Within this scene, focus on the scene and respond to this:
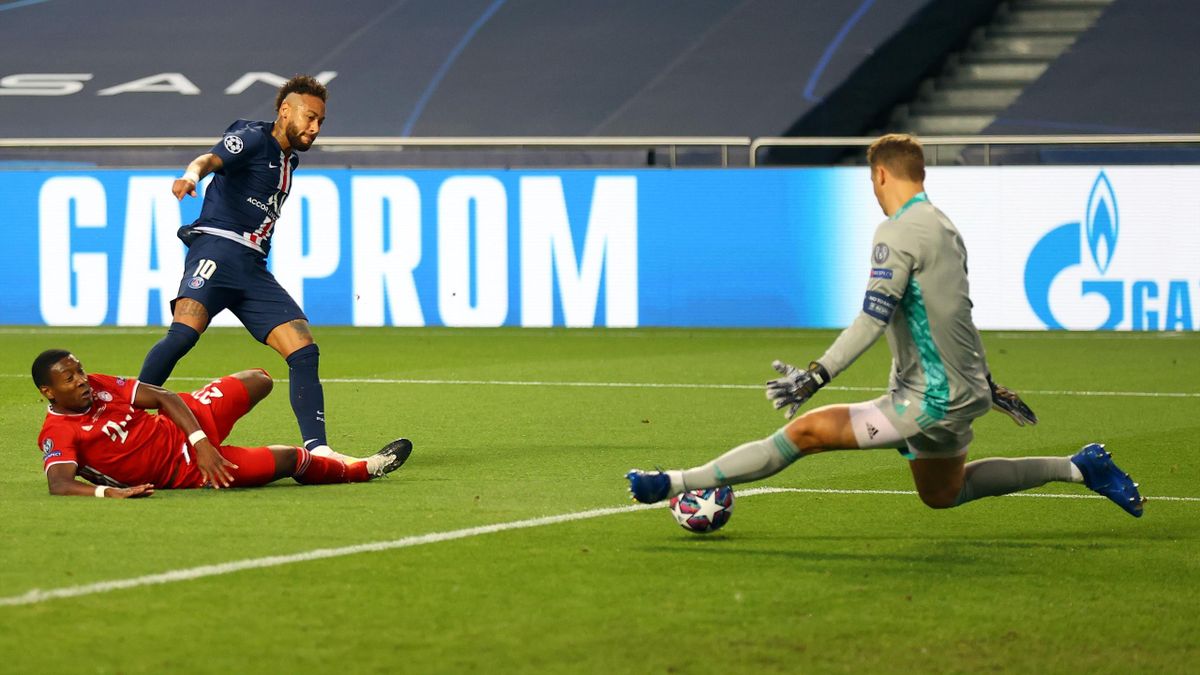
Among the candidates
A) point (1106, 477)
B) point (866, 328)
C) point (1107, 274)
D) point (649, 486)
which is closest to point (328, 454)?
point (649, 486)

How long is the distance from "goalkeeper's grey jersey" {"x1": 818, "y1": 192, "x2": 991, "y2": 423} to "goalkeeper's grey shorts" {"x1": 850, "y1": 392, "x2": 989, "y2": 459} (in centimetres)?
3

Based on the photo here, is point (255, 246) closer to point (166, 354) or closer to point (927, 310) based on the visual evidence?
point (166, 354)

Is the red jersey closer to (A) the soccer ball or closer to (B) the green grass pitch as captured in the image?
(B) the green grass pitch

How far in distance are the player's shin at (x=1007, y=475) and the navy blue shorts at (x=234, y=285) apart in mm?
3579

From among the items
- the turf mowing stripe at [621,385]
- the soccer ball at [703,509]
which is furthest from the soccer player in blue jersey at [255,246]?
the turf mowing stripe at [621,385]

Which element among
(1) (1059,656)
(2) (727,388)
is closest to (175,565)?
(1) (1059,656)

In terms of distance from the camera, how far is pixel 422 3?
90.7 feet

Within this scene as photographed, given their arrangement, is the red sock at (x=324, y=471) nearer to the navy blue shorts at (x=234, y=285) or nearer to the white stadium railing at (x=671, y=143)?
the navy blue shorts at (x=234, y=285)

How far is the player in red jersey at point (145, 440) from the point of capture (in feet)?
25.0

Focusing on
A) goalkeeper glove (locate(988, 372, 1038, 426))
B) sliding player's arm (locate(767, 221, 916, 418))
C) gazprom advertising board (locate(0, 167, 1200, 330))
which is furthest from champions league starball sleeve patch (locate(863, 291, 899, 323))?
Answer: gazprom advertising board (locate(0, 167, 1200, 330))

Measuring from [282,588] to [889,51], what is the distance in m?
20.1

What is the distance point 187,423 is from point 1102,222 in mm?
13863

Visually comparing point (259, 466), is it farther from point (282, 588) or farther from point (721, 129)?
point (721, 129)

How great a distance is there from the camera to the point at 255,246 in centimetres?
920
